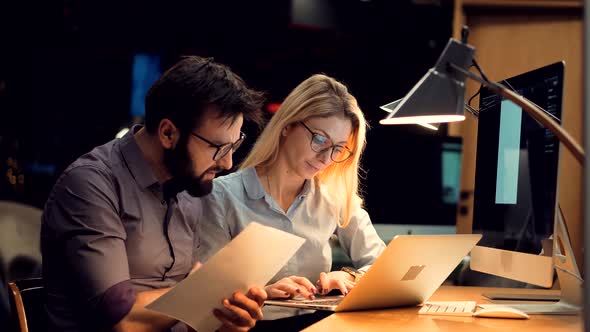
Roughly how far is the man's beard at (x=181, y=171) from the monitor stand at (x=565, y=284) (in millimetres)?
839

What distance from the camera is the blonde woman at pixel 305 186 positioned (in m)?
2.43

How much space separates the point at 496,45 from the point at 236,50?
9.42 feet

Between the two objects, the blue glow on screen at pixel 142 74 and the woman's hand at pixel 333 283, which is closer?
the woman's hand at pixel 333 283

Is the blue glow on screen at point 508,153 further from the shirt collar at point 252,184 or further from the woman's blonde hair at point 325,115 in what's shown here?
the shirt collar at point 252,184

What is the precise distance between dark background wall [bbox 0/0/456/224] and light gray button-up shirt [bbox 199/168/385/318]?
3057mm

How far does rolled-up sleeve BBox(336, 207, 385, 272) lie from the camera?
2.55 meters

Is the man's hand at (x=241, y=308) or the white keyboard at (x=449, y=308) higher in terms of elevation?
the man's hand at (x=241, y=308)

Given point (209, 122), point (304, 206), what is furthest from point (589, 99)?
point (304, 206)

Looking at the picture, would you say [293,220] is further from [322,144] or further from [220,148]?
[220,148]

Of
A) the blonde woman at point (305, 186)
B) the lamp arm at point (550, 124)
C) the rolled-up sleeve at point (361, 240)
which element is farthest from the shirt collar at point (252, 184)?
the lamp arm at point (550, 124)

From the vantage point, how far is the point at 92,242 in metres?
1.73

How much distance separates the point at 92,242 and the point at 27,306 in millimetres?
261

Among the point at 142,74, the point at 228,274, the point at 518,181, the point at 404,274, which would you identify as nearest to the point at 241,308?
the point at 228,274

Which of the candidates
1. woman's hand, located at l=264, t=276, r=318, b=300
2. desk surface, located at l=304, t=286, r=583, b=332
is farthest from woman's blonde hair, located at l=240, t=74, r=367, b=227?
desk surface, located at l=304, t=286, r=583, b=332
